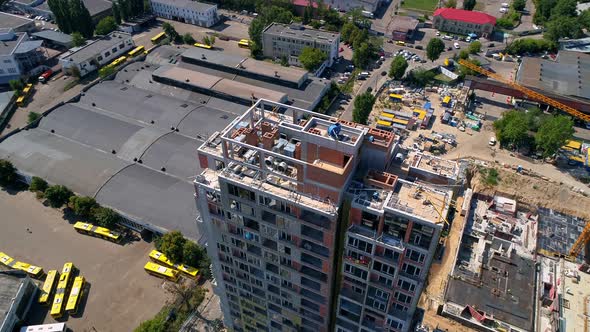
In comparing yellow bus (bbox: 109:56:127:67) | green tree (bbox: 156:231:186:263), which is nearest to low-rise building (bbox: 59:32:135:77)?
yellow bus (bbox: 109:56:127:67)

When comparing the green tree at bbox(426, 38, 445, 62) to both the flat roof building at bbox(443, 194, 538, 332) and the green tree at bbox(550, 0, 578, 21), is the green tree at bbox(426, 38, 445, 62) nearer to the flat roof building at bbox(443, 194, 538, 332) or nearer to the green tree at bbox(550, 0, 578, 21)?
the green tree at bbox(550, 0, 578, 21)

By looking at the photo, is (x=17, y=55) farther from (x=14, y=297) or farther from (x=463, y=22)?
(x=463, y=22)

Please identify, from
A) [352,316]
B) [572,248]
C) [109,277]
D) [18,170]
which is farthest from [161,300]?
[572,248]

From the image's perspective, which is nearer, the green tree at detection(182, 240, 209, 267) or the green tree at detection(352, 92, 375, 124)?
the green tree at detection(182, 240, 209, 267)

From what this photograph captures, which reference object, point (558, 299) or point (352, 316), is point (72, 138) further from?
point (558, 299)

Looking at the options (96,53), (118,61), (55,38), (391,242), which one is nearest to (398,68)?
(118,61)

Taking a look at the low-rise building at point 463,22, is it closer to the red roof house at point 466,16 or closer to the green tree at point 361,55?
the red roof house at point 466,16
